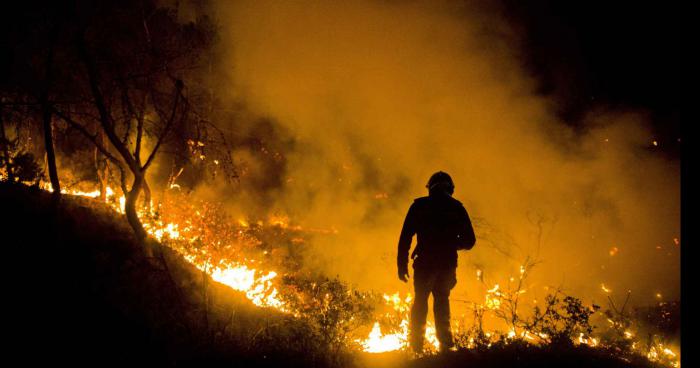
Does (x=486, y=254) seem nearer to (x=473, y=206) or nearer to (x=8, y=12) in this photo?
(x=473, y=206)

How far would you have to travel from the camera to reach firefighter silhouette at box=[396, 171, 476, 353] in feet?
14.5

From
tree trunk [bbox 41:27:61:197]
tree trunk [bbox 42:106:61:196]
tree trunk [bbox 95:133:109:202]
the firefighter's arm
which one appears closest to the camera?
the firefighter's arm

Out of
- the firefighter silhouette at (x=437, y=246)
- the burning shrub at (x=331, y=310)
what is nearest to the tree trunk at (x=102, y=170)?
the burning shrub at (x=331, y=310)

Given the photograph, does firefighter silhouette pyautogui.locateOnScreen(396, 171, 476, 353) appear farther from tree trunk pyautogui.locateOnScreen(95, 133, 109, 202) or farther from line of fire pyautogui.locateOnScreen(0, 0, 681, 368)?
tree trunk pyautogui.locateOnScreen(95, 133, 109, 202)

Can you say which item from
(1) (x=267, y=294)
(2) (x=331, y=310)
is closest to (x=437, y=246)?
(2) (x=331, y=310)

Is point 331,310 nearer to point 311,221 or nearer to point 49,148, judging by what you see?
point 49,148

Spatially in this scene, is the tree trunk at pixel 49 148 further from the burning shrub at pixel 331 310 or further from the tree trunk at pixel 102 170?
the burning shrub at pixel 331 310

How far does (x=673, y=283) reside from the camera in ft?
32.2

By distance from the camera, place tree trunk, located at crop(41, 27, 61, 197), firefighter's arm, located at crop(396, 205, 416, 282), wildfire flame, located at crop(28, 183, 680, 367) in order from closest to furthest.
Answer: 1. firefighter's arm, located at crop(396, 205, 416, 282)
2. wildfire flame, located at crop(28, 183, 680, 367)
3. tree trunk, located at crop(41, 27, 61, 197)

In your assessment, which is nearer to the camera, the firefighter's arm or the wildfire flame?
the firefighter's arm

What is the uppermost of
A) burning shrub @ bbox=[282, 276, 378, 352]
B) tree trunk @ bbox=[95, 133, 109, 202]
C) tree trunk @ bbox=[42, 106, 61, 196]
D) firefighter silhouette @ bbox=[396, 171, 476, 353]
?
tree trunk @ bbox=[95, 133, 109, 202]

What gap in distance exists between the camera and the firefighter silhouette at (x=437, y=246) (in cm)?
443

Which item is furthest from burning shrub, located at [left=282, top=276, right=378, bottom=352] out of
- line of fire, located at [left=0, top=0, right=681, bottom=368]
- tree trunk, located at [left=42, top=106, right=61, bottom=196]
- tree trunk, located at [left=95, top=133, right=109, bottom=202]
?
tree trunk, located at [left=95, top=133, right=109, bottom=202]

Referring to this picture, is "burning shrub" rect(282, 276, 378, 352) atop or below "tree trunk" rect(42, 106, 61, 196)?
below
